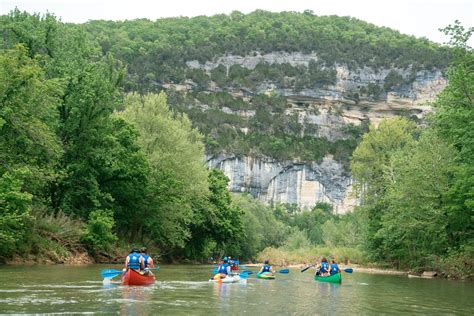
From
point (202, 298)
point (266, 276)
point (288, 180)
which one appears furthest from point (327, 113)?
point (202, 298)

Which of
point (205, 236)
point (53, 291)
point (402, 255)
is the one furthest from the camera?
point (205, 236)

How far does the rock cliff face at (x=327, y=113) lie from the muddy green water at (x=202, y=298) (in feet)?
422

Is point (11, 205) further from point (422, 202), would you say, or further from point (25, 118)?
point (422, 202)

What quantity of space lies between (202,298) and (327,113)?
167855 millimetres

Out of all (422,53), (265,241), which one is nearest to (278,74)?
(422,53)

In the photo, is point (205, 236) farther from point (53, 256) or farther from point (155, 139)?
point (53, 256)

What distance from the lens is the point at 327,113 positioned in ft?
611

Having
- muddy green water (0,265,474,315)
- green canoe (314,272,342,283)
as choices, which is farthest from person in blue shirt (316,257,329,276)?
muddy green water (0,265,474,315)

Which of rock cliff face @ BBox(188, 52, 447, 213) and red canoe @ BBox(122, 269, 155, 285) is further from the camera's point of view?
rock cliff face @ BBox(188, 52, 447, 213)

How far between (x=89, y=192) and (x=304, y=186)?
409 ft

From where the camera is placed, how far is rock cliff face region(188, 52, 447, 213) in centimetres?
15912

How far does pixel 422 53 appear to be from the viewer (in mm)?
191875

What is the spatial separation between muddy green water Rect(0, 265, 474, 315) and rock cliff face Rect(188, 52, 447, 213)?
12862 centimetres

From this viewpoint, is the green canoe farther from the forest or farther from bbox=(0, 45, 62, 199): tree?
bbox=(0, 45, 62, 199): tree
